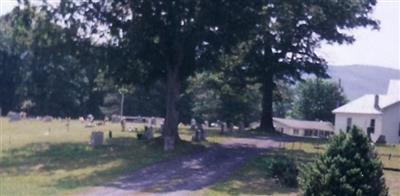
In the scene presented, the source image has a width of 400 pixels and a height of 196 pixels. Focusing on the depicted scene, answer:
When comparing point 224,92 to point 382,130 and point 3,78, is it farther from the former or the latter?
point 3,78

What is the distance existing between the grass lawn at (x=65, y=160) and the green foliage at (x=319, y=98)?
6068cm

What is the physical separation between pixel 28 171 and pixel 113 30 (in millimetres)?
10107

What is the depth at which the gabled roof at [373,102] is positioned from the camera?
191 ft

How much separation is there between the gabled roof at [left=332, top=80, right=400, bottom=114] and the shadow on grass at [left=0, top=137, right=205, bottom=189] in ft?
92.7

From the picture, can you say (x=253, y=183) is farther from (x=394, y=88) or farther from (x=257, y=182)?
(x=394, y=88)

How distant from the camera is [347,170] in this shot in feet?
53.6

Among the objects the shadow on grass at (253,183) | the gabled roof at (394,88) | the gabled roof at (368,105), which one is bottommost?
the shadow on grass at (253,183)

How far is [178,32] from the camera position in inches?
1318

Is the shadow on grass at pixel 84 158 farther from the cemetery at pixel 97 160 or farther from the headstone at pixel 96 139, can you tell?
the headstone at pixel 96 139

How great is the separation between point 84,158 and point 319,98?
72.7 metres

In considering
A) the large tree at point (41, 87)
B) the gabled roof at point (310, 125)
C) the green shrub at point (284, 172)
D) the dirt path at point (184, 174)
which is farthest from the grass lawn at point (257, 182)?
the gabled roof at point (310, 125)

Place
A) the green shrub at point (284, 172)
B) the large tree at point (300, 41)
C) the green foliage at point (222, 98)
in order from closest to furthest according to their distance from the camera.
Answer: the green shrub at point (284, 172) < the large tree at point (300, 41) < the green foliage at point (222, 98)

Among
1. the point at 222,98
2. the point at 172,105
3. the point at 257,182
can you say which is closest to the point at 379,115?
the point at 222,98

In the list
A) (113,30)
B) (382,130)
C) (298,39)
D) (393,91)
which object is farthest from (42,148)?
(393,91)
